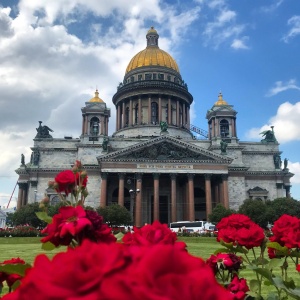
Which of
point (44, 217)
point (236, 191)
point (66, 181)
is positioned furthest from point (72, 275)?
point (236, 191)

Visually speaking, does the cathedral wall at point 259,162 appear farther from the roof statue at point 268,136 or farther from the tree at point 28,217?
the tree at point 28,217

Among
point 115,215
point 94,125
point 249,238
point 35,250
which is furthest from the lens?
point 94,125

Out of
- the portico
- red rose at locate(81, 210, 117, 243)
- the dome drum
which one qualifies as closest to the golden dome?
the dome drum

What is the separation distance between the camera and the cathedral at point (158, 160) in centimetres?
5631

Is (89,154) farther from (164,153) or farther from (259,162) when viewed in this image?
(259,162)

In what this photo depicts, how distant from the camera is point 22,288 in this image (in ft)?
4.70

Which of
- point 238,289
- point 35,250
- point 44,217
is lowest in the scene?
point 35,250

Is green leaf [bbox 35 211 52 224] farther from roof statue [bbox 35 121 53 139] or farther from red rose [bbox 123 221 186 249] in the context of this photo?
roof statue [bbox 35 121 53 139]

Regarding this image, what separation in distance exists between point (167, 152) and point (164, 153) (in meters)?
0.48

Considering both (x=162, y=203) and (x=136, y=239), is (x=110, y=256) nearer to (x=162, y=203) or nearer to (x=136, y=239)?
(x=136, y=239)

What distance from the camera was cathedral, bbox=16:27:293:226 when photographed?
5631 cm

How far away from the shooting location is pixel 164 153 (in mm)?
57344

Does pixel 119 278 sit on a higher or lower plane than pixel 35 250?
higher

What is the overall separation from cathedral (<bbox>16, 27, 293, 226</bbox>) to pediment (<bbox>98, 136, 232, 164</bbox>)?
15cm
